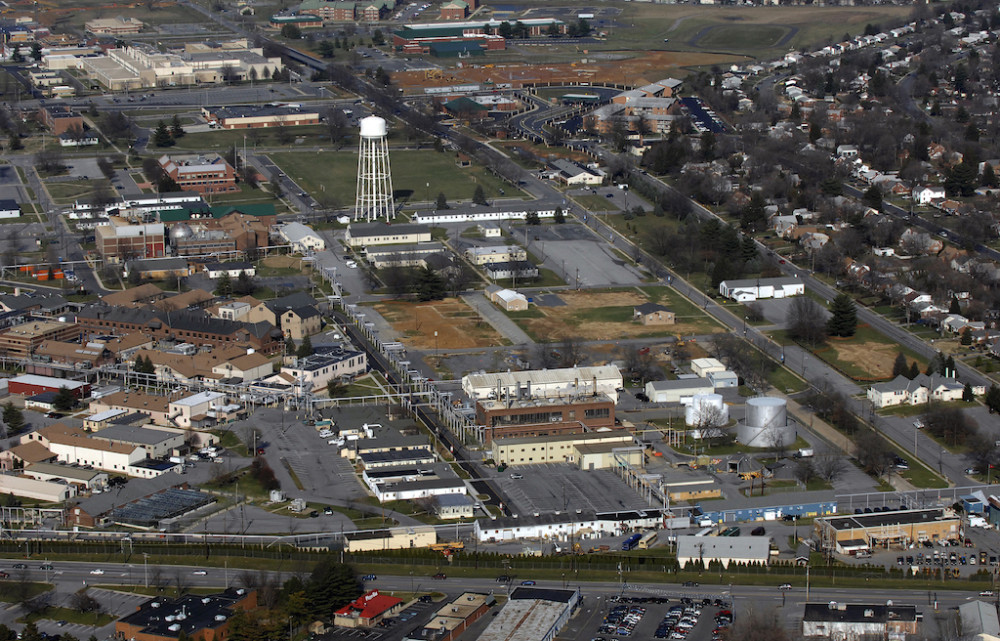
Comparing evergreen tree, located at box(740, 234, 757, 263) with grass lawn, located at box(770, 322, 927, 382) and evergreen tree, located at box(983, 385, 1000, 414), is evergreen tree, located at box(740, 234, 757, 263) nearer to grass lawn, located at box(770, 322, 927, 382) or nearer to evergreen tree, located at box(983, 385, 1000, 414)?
grass lawn, located at box(770, 322, 927, 382)

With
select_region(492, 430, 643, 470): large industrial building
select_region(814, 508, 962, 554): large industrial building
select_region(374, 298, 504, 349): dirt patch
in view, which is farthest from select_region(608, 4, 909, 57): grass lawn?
select_region(814, 508, 962, 554): large industrial building

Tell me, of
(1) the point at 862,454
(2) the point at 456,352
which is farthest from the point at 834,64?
(1) the point at 862,454

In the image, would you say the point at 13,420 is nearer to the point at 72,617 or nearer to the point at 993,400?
the point at 72,617

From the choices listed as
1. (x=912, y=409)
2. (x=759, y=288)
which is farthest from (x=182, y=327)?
(x=912, y=409)

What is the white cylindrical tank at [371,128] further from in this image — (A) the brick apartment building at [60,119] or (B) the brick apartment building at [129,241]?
(A) the brick apartment building at [60,119]

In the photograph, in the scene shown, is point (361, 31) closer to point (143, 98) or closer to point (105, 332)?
point (143, 98)

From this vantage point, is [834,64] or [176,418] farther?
[834,64]
